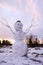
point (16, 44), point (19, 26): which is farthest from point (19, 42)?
point (19, 26)

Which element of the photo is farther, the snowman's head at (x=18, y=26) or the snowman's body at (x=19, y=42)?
the snowman's head at (x=18, y=26)

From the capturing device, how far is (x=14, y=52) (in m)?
6.88

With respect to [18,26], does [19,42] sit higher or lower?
lower

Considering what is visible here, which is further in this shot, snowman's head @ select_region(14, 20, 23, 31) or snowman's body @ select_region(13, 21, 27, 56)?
snowman's head @ select_region(14, 20, 23, 31)

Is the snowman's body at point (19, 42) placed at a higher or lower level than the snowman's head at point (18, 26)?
lower

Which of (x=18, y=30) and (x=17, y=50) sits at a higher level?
(x=18, y=30)

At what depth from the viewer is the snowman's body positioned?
680 cm

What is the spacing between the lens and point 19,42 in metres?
6.91

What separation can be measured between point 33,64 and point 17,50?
158 centimetres

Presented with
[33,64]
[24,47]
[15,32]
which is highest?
[15,32]

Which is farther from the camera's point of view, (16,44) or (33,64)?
(16,44)

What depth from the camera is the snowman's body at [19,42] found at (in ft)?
22.3

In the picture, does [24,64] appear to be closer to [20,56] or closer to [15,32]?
[20,56]

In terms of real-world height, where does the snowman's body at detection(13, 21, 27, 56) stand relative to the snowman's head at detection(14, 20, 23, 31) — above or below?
below
